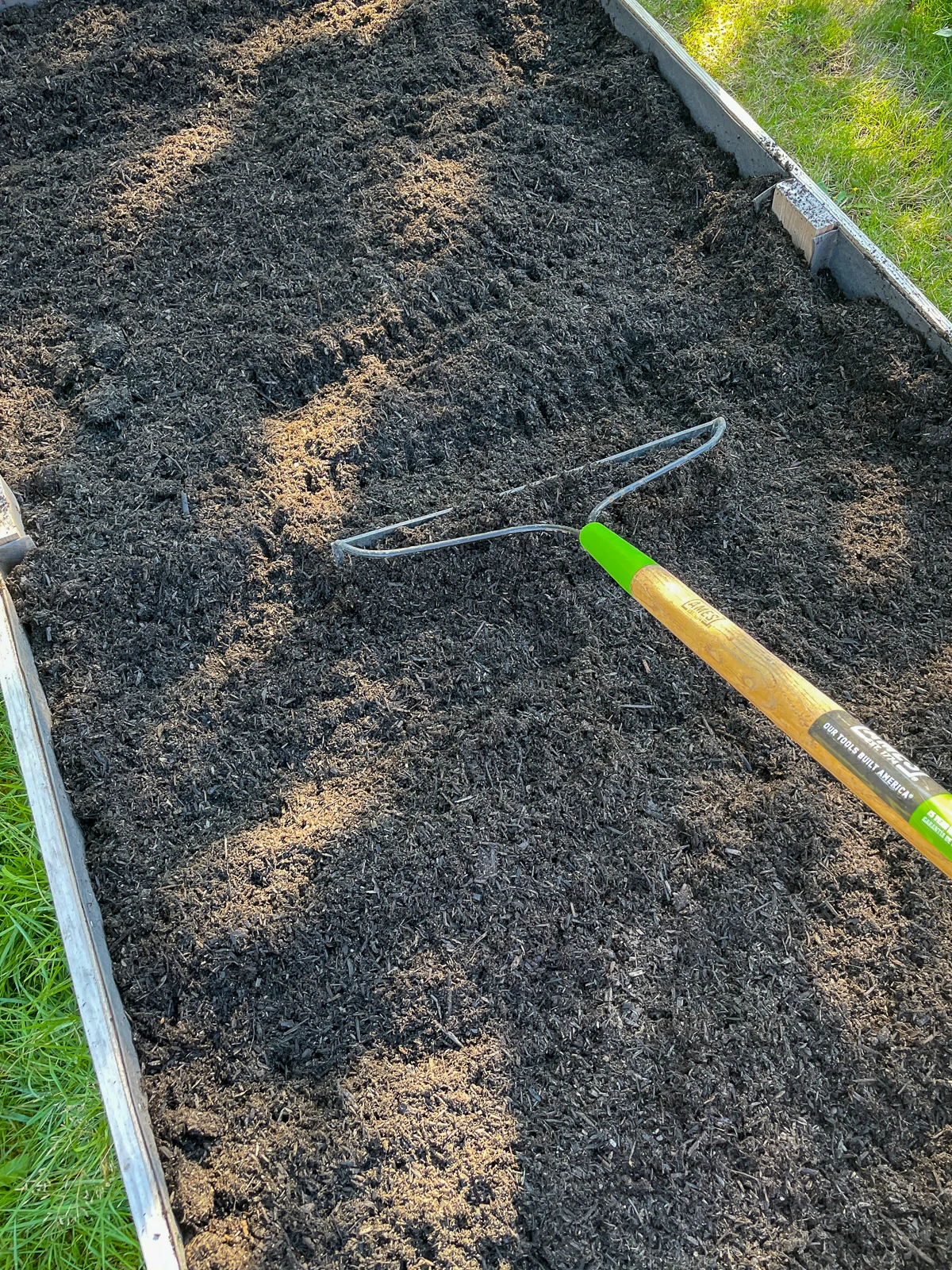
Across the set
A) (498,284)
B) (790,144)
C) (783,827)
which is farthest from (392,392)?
(790,144)

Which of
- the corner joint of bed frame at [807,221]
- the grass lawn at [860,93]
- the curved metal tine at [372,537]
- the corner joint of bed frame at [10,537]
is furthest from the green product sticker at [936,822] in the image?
the grass lawn at [860,93]

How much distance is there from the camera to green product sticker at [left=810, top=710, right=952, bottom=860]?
1419 millimetres

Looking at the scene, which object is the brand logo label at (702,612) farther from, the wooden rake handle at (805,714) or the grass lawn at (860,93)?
the grass lawn at (860,93)

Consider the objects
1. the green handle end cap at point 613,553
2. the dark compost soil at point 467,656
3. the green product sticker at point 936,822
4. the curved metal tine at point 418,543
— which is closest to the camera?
the green product sticker at point 936,822

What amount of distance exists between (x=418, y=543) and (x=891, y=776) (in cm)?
128

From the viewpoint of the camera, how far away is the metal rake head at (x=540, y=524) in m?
2.25

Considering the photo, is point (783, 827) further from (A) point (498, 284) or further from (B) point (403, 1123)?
(A) point (498, 284)

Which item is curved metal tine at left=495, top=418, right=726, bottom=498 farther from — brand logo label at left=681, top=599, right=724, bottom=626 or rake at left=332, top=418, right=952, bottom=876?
brand logo label at left=681, top=599, right=724, bottom=626

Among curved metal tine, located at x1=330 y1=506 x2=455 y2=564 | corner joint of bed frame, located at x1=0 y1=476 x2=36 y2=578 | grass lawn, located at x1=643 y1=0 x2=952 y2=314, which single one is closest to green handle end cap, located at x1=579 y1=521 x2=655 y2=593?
curved metal tine, located at x1=330 y1=506 x2=455 y2=564

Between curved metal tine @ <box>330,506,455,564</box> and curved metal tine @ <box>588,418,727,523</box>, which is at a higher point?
curved metal tine @ <box>588,418,727,523</box>

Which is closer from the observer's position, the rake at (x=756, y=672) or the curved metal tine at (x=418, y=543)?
the rake at (x=756, y=672)

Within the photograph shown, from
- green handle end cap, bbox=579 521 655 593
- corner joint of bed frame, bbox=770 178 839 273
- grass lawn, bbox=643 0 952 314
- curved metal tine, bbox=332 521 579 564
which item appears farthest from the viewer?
grass lawn, bbox=643 0 952 314

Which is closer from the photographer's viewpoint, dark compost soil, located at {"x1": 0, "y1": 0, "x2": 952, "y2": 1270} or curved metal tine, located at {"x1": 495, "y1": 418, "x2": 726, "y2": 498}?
dark compost soil, located at {"x1": 0, "y1": 0, "x2": 952, "y2": 1270}

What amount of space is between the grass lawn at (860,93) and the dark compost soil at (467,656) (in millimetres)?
706
